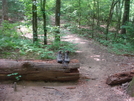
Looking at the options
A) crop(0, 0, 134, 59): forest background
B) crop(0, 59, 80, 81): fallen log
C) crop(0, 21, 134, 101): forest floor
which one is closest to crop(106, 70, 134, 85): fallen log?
crop(0, 21, 134, 101): forest floor

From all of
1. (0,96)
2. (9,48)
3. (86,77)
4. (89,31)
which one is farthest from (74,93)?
(89,31)

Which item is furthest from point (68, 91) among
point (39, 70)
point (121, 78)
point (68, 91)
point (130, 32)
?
point (130, 32)

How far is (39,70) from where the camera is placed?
4762 millimetres

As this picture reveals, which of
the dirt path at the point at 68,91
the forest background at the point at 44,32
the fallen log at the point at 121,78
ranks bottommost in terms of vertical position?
the dirt path at the point at 68,91

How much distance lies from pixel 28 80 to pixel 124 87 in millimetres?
3527

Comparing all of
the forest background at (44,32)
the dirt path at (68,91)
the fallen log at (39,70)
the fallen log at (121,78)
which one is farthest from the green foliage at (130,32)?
the fallen log at (39,70)

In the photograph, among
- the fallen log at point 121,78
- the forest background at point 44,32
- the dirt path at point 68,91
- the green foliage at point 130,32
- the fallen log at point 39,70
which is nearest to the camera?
the dirt path at point 68,91

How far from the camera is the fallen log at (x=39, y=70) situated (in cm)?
445

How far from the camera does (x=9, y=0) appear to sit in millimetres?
18109

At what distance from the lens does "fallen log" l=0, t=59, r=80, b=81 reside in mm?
4453

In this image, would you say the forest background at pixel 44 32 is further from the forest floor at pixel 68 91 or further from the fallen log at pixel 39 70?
the forest floor at pixel 68 91

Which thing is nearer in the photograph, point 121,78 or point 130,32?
point 121,78

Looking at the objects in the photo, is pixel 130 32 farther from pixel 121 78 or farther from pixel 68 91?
pixel 68 91

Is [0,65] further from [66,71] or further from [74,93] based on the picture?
[74,93]
